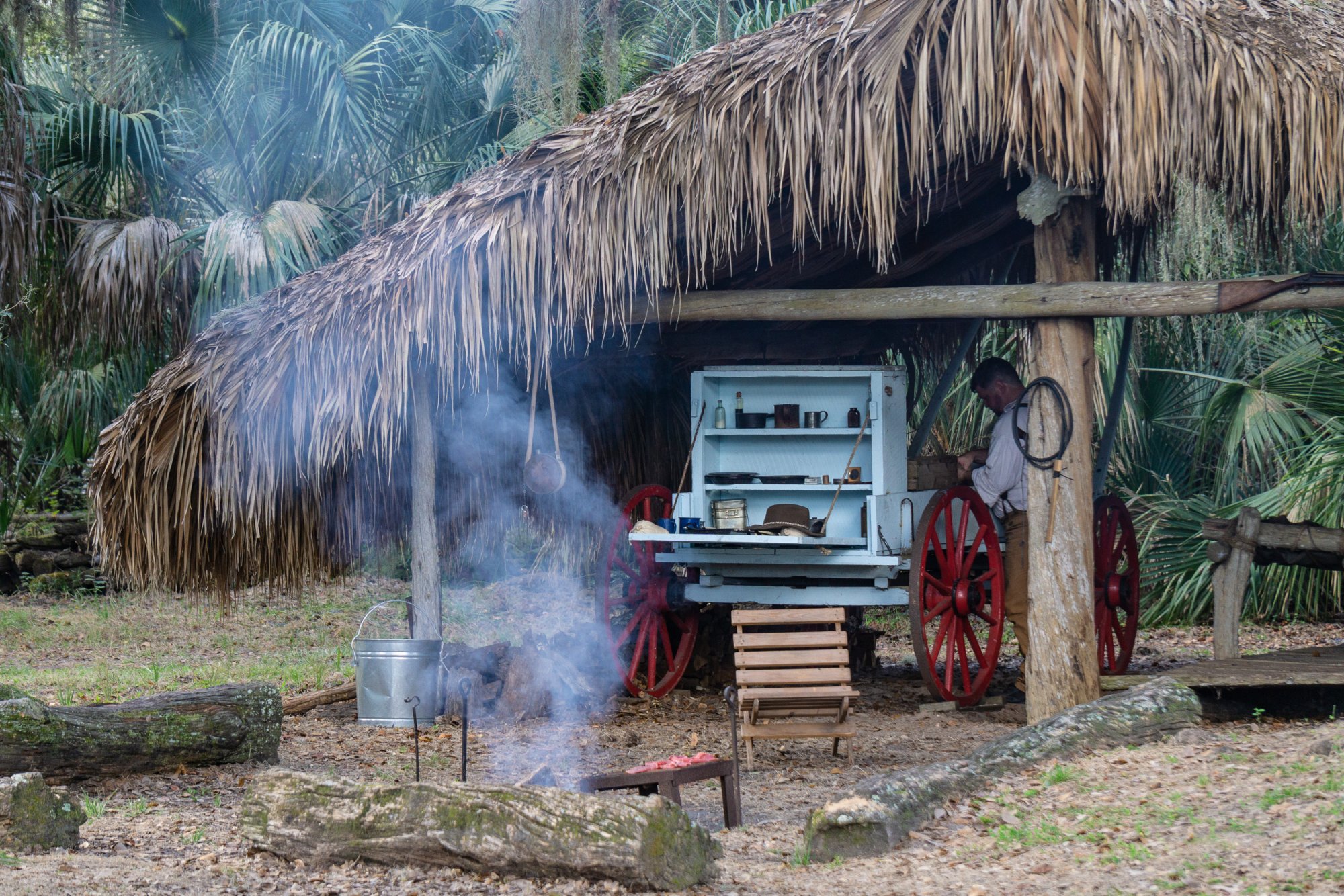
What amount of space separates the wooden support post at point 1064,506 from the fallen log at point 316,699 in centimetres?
420


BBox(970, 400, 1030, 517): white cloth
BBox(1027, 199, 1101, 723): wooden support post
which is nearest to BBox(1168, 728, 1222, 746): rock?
BBox(1027, 199, 1101, 723): wooden support post

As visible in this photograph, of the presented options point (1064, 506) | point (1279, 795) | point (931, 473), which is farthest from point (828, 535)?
point (1279, 795)

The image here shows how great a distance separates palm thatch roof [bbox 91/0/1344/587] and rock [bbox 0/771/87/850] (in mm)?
2649

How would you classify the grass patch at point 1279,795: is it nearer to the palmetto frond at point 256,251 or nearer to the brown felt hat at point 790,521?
the brown felt hat at point 790,521

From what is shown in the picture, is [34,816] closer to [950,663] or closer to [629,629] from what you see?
[629,629]

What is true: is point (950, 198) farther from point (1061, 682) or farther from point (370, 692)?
point (370, 692)

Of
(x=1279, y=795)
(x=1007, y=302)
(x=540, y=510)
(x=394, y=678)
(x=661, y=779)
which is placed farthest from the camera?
(x=540, y=510)

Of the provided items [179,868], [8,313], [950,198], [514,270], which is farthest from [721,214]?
[8,313]

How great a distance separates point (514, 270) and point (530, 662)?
2.42m

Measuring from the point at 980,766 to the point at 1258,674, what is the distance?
186 centimetres

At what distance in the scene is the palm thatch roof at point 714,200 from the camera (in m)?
Answer: 5.66

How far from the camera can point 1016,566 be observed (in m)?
7.65

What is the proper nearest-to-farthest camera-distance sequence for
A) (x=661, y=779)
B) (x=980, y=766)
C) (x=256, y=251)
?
(x=661, y=779) < (x=980, y=766) < (x=256, y=251)

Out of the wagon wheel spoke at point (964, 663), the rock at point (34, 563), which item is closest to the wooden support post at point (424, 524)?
the wagon wheel spoke at point (964, 663)
